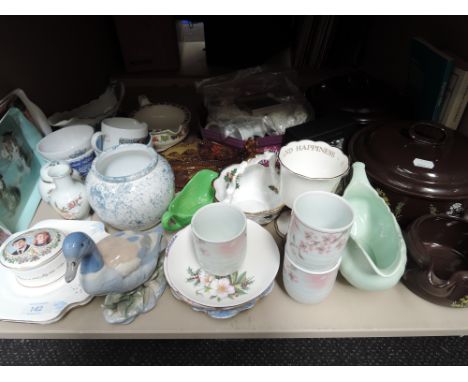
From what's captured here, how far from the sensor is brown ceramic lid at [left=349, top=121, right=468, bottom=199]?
0.47m

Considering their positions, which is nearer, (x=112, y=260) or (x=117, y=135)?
(x=112, y=260)

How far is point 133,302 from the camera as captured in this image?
0.46 meters

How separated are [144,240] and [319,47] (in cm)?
70

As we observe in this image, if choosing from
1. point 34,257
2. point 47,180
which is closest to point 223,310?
point 34,257

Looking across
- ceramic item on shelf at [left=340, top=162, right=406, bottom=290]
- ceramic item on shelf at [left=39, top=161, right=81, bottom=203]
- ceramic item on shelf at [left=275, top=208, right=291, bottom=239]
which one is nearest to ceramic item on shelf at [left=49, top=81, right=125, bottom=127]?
ceramic item on shelf at [left=39, top=161, right=81, bottom=203]

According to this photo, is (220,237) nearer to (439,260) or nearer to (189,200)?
(189,200)

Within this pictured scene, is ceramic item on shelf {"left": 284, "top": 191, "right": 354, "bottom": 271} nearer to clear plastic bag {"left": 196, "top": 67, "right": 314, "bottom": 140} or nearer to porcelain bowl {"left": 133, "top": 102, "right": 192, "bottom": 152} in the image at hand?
clear plastic bag {"left": 196, "top": 67, "right": 314, "bottom": 140}

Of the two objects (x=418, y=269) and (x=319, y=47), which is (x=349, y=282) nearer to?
(x=418, y=269)

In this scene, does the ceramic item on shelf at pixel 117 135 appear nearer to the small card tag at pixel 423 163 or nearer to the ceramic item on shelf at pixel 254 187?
the ceramic item on shelf at pixel 254 187

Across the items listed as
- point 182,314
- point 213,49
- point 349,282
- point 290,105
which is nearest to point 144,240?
point 182,314

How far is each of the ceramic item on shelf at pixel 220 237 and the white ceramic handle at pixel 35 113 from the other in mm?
408

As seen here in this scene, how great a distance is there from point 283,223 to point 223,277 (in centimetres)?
15

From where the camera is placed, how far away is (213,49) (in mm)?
976

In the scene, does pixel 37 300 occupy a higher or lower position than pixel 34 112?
lower
